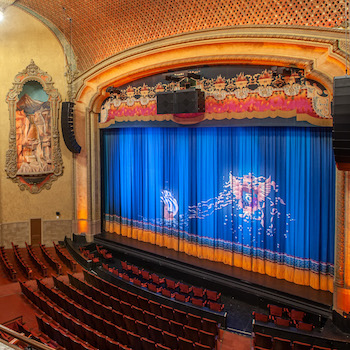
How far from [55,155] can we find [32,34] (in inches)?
138

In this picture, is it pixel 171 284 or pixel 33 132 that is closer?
pixel 171 284

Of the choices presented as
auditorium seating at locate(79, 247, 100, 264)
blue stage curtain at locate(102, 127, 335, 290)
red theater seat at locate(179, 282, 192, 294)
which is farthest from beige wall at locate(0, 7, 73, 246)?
red theater seat at locate(179, 282, 192, 294)

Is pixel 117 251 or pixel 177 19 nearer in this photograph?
pixel 177 19

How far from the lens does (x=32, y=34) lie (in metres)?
11.5

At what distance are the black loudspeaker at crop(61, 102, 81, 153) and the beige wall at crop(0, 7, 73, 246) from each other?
55 cm

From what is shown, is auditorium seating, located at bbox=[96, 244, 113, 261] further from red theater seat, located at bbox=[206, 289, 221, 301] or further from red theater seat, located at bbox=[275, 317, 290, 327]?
red theater seat, located at bbox=[275, 317, 290, 327]

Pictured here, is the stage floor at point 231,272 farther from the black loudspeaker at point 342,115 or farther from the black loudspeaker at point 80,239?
the black loudspeaker at point 342,115

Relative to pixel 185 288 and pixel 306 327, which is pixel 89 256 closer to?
pixel 185 288

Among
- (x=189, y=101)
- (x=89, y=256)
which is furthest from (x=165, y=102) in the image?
(x=89, y=256)

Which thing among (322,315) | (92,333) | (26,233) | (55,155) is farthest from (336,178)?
(26,233)

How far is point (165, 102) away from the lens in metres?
9.16

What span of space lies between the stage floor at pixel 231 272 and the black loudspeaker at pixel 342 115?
3.52 metres

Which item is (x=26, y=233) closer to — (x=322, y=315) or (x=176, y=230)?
(x=176, y=230)

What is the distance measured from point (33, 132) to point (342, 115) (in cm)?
927
